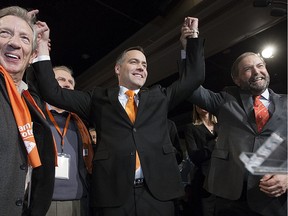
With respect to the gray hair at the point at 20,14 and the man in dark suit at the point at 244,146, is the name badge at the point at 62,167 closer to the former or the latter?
the gray hair at the point at 20,14

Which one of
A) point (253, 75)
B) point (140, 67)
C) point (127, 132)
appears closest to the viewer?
point (127, 132)

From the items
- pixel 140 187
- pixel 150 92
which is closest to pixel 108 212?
pixel 140 187

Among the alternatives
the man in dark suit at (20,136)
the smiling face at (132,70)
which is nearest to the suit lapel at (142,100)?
the smiling face at (132,70)

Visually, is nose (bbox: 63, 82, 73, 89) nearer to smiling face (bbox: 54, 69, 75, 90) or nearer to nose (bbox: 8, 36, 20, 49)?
smiling face (bbox: 54, 69, 75, 90)

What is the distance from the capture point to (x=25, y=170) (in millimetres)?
1112

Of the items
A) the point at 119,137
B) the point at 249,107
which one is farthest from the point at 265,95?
the point at 119,137

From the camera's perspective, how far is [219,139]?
1.73m

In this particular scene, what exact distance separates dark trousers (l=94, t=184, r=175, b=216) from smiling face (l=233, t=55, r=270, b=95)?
85cm

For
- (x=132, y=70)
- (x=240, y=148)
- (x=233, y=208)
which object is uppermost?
(x=132, y=70)

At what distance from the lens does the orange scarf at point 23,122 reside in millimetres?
1103

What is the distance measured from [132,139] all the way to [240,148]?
521mm

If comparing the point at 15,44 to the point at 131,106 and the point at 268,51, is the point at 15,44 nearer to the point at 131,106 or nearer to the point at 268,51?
the point at 131,106

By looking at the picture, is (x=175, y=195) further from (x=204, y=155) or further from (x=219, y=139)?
(x=204, y=155)

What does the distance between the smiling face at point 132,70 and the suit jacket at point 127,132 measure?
0.40 ft
